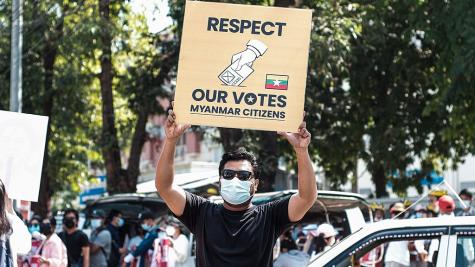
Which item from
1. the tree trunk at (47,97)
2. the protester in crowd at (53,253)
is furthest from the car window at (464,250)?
the tree trunk at (47,97)

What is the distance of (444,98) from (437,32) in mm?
1221

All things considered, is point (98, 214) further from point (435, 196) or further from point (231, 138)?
point (435, 196)

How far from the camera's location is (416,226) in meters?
6.36

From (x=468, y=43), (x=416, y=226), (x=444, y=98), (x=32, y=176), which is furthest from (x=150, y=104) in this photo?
(x=416, y=226)

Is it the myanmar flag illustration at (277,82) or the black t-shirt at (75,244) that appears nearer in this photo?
the myanmar flag illustration at (277,82)

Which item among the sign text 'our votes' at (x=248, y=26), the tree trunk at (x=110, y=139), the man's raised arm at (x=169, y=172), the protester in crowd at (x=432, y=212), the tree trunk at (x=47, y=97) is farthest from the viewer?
the tree trunk at (x=110, y=139)

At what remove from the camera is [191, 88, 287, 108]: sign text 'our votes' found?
19.0 feet

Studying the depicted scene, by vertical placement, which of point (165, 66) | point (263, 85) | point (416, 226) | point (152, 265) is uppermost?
point (165, 66)

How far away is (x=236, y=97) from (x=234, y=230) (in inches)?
32.4

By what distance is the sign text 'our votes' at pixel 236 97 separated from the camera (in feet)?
19.0

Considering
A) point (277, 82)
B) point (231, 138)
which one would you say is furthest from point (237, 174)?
point (231, 138)

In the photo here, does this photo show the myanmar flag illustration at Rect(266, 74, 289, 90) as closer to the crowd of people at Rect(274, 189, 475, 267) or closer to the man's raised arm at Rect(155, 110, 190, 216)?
the man's raised arm at Rect(155, 110, 190, 216)

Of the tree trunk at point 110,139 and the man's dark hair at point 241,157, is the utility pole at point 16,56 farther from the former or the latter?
the man's dark hair at point 241,157

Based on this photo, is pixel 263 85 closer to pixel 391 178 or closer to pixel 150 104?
pixel 150 104
